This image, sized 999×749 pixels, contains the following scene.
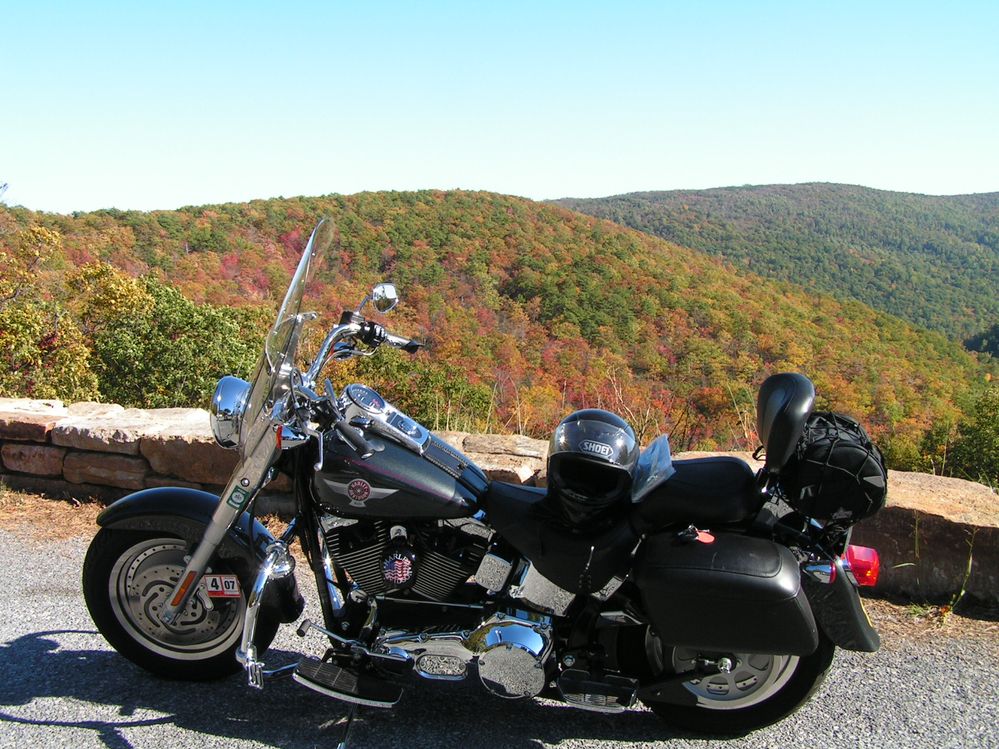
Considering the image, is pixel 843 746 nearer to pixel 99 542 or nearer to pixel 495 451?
pixel 495 451

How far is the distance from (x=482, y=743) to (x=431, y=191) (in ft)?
235

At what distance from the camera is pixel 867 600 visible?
12.5 feet

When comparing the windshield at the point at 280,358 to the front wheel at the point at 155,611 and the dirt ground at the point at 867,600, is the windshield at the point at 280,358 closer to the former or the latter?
the front wheel at the point at 155,611

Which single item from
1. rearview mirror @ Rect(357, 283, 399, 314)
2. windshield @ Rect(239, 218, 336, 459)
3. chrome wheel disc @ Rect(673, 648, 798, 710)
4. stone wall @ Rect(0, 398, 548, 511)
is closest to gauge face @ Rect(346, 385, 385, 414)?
windshield @ Rect(239, 218, 336, 459)

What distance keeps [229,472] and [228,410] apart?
2100 mm

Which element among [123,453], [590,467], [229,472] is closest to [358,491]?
[590,467]

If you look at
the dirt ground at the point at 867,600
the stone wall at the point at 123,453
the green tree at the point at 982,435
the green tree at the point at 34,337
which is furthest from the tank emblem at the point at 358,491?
the green tree at the point at 982,435

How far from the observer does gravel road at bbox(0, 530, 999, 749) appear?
2717 mm

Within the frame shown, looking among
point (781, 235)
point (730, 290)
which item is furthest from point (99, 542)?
point (781, 235)

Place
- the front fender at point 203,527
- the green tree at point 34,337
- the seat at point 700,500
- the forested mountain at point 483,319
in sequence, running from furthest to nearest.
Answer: the forested mountain at point 483,319 < the green tree at point 34,337 < the front fender at point 203,527 < the seat at point 700,500

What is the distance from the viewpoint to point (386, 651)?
8.80 ft

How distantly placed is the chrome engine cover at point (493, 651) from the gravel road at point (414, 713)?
0.24m

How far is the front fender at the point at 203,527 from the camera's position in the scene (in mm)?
2846

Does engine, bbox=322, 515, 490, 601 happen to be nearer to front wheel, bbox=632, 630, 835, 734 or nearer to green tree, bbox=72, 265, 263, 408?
front wheel, bbox=632, 630, 835, 734
